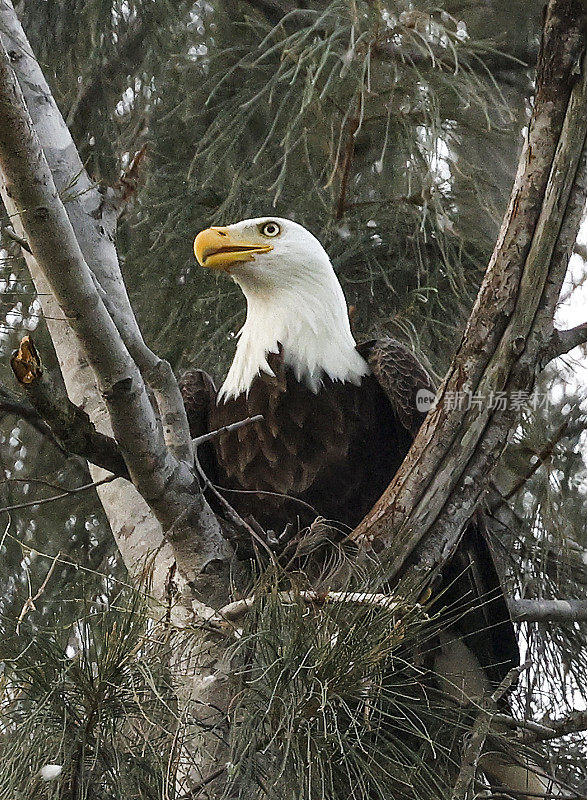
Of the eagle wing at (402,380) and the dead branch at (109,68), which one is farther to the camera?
the dead branch at (109,68)

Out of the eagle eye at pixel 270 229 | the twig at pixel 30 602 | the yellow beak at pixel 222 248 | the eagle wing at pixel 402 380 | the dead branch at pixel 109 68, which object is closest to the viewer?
the twig at pixel 30 602

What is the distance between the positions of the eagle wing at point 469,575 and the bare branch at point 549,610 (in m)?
0.02

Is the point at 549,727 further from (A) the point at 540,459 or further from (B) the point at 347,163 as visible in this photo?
(B) the point at 347,163

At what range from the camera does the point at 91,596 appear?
156 cm

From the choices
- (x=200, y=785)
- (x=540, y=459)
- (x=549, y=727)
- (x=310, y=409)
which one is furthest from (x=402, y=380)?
(x=200, y=785)

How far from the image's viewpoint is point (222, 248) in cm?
A: 233

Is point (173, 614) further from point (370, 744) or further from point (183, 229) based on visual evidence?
point (183, 229)

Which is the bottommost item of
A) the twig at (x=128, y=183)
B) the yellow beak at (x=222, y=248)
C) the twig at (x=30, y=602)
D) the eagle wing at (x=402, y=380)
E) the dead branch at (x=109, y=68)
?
the eagle wing at (x=402, y=380)

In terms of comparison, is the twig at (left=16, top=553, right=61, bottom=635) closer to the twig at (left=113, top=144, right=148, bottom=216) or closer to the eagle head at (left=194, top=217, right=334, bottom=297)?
the twig at (left=113, top=144, right=148, bottom=216)

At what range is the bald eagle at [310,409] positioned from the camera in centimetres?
205

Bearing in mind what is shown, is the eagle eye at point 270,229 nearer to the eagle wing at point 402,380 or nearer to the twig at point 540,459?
the eagle wing at point 402,380

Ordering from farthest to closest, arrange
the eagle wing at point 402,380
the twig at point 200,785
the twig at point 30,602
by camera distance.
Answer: the eagle wing at point 402,380 < the twig at point 200,785 < the twig at point 30,602

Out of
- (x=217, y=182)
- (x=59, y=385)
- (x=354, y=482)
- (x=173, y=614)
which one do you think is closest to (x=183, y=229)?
(x=217, y=182)

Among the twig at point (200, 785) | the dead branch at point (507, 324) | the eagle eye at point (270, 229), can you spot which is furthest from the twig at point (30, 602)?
the eagle eye at point (270, 229)
